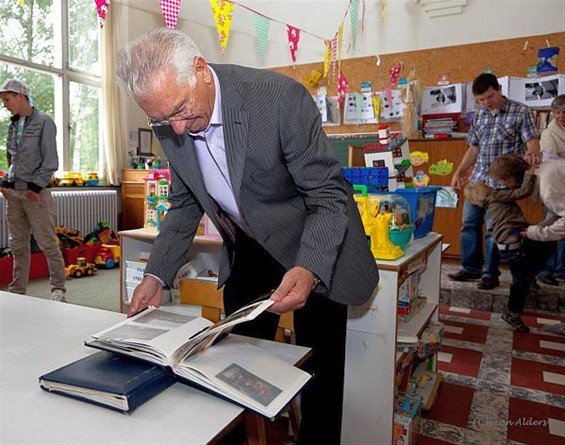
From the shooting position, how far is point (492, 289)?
3375mm

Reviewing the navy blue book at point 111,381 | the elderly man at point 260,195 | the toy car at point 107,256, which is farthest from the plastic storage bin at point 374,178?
the toy car at point 107,256

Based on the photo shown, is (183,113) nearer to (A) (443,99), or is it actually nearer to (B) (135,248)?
(B) (135,248)

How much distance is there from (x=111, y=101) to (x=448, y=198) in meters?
4.15

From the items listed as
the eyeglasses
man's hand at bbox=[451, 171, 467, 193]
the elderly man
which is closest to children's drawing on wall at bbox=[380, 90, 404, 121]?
man's hand at bbox=[451, 171, 467, 193]

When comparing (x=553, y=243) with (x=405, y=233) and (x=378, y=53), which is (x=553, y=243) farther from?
(x=378, y=53)

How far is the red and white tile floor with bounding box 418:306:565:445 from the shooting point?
5.89ft

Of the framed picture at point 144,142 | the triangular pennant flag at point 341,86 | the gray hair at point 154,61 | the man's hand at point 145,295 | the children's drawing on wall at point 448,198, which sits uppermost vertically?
the triangular pennant flag at point 341,86

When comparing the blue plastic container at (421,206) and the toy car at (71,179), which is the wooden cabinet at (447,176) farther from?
the toy car at (71,179)

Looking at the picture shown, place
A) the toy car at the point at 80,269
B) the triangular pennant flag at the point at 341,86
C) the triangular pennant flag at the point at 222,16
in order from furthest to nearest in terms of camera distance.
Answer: the triangular pennant flag at the point at 341,86
the toy car at the point at 80,269
the triangular pennant flag at the point at 222,16

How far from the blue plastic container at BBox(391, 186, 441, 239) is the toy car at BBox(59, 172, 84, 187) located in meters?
4.32

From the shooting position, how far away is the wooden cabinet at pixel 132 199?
223 inches

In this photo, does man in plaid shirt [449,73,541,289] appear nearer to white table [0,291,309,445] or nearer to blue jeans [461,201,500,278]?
blue jeans [461,201,500,278]

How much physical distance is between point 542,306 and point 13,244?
380 cm

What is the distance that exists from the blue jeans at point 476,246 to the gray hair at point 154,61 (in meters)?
2.98
